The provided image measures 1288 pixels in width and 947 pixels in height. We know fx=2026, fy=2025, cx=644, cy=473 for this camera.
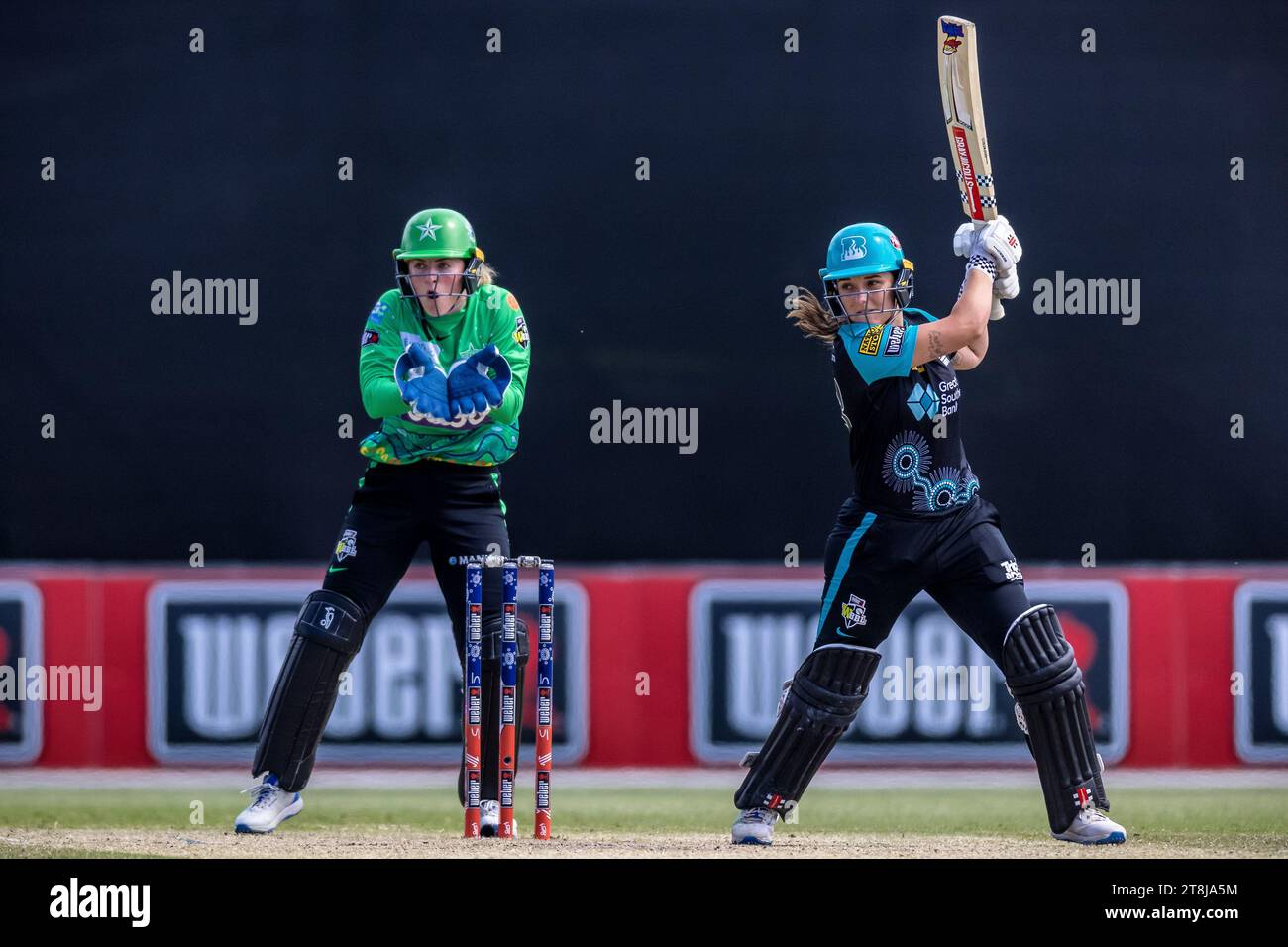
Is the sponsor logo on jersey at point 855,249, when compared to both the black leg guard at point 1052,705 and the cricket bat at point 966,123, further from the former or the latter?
the black leg guard at point 1052,705

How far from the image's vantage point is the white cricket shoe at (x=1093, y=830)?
5.13 meters

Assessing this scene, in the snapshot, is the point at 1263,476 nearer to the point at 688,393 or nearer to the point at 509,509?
the point at 688,393

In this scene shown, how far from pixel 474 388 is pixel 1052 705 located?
1686 millimetres

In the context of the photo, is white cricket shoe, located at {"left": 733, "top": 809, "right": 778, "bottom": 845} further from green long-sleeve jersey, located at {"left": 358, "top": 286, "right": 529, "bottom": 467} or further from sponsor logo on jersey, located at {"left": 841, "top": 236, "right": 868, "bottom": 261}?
sponsor logo on jersey, located at {"left": 841, "top": 236, "right": 868, "bottom": 261}

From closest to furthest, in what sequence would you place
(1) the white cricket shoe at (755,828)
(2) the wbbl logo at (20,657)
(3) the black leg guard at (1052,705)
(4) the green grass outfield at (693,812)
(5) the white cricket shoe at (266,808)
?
(3) the black leg guard at (1052,705) → (1) the white cricket shoe at (755,828) → (5) the white cricket shoe at (266,808) → (4) the green grass outfield at (693,812) → (2) the wbbl logo at (20,657)

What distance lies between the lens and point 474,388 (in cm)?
527

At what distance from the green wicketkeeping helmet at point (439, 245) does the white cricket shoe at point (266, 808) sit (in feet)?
4.44

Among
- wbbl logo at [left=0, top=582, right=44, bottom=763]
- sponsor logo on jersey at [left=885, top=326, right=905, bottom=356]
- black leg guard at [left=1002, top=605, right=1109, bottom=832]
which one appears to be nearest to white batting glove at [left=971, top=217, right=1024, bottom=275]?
sponsor logo on jersey at [left=885, top=326, right=905, bottom=356]

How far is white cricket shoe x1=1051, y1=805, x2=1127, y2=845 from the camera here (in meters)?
5.13

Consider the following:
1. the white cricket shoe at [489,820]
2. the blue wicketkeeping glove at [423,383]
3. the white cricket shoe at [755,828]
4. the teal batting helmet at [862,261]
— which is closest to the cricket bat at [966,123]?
the teal batting helmet at [862,261]

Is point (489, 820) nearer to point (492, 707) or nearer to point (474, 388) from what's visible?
point (492, 707)

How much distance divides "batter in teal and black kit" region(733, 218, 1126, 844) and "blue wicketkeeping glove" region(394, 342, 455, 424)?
1034 mm

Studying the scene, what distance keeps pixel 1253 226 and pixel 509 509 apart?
3.12 metres
